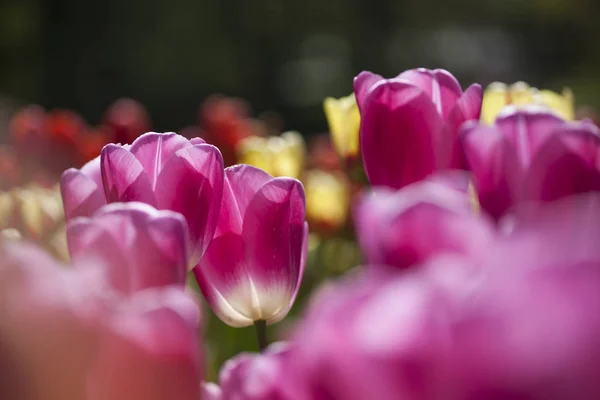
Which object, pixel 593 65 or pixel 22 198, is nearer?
pixel 22 198

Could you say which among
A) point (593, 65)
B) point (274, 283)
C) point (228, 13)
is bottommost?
point (593, 65)

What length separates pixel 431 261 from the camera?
10.5 inches

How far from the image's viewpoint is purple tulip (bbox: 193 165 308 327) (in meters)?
0.43

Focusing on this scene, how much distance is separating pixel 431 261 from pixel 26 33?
5.21 m

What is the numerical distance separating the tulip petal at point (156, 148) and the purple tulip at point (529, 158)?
6.0 inches

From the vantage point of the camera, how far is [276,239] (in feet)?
1.46

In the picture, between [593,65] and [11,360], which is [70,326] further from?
[593,65]

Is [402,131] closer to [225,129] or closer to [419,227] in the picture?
[419,227]

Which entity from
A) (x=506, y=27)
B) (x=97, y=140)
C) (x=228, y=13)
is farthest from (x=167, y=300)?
(x=506, y=27)

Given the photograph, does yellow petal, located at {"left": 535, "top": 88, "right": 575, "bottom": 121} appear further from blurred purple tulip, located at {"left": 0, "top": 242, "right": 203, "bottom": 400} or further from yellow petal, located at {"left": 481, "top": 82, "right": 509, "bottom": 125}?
blurred purple tulip, located at {"left": 0, "top": 242, "right": 203, "bottom": 400}

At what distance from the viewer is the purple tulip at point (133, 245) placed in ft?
1.09

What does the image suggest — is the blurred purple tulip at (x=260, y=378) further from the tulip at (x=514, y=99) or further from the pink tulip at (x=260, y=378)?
the tulip at (x=514, y=99)

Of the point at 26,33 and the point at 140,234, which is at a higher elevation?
the point at 140,234

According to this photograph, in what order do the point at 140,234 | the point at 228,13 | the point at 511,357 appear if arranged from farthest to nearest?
the point at 228,13
the point at 140,234
the point at 511,357
